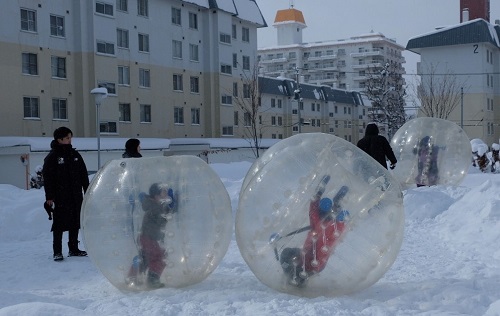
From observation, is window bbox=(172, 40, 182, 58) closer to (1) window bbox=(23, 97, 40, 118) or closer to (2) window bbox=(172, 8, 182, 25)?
(2) window bbox=(172, 8, 182, 25)

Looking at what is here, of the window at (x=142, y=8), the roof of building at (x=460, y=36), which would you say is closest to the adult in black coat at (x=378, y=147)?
the window at (x=142, y=8)

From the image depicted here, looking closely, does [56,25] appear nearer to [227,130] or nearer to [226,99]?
[226,99]

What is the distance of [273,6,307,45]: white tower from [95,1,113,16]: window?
69.1 meters

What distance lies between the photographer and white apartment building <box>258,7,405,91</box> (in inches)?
3681

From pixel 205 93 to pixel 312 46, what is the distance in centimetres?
6029

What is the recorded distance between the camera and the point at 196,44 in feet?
131

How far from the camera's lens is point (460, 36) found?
154 ft

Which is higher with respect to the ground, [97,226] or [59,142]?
[59,142]

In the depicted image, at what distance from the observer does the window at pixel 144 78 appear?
35625 mm

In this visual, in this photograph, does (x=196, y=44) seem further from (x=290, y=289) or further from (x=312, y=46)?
(x=312, y=46)

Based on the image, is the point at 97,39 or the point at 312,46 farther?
the point at 312,46

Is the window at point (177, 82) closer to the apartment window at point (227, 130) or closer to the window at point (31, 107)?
the apartment window at point (227, 130)

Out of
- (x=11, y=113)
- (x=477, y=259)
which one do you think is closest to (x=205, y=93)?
(x=11, y=113)

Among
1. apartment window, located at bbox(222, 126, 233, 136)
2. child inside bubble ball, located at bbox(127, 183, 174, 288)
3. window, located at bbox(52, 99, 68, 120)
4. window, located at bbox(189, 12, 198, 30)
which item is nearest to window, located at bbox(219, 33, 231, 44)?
window, located at bbox(189, 12, 198, 30)
